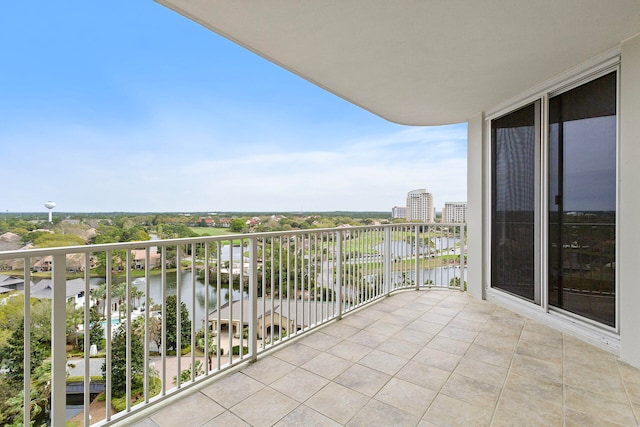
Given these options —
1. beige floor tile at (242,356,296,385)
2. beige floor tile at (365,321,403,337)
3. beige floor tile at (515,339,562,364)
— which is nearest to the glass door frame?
beige floor tile at (515,339,562,364)

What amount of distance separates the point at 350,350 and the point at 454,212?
296 cm

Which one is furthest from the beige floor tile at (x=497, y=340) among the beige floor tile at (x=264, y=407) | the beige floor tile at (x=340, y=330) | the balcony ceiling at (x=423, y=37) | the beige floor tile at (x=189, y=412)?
the balcony ceiling at (x=423, y=37)

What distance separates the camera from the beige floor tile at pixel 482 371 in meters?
1.99

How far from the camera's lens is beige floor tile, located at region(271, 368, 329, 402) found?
1842 mm

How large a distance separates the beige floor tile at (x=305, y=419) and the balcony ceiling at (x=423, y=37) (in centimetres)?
251

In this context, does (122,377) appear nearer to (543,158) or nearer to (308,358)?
(308,358)

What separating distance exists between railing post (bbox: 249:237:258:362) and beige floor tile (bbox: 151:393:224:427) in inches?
19.7

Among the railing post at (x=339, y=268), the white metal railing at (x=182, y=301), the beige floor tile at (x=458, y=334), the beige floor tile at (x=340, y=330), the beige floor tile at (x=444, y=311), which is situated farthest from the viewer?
the beige floor tile at (x=444, y=311)

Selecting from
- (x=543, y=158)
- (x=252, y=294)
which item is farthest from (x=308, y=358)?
(x=543, y=158)

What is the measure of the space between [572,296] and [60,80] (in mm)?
18081

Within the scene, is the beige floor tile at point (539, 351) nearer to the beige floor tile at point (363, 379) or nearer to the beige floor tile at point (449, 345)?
the beige floor tile at point (449, 345)

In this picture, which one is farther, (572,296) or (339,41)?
(572,296)

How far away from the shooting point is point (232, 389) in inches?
74.6

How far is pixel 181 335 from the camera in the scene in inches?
74.0
